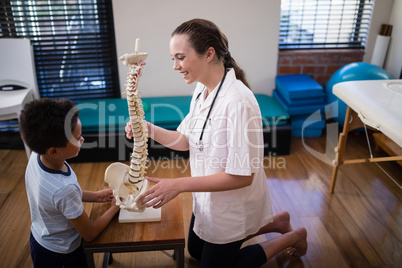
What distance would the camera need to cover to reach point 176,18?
3.15 m

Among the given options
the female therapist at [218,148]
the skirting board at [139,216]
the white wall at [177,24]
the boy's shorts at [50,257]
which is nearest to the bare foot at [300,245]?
the female therapist at [218,148]

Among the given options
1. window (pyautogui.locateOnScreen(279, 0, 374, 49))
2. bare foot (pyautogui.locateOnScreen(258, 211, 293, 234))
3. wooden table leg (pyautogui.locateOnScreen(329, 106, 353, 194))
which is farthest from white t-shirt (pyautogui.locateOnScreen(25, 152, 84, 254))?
window (pyautogui.locateOnScreen(279, 0, 374, 49))

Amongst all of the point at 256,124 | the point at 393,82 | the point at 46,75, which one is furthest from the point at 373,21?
the point at 46,75

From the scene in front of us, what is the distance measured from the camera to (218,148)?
4.84 ft

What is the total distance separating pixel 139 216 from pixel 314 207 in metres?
1.36

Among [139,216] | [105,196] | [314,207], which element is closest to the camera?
[139,216]

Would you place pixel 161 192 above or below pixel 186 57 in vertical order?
below

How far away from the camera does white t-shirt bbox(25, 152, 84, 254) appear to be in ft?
4.41

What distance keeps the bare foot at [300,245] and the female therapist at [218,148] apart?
0.34 m

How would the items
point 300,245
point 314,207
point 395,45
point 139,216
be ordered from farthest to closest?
1. point 395,45
2. point 314,207
3. point 300,245
4. point 139,216

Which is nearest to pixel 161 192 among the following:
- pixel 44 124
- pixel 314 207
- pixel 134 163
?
pixel 134 163

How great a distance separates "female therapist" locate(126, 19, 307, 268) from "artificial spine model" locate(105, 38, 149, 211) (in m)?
0.10

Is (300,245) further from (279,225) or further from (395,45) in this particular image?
(395,45)

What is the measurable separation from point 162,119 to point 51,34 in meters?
1.21
